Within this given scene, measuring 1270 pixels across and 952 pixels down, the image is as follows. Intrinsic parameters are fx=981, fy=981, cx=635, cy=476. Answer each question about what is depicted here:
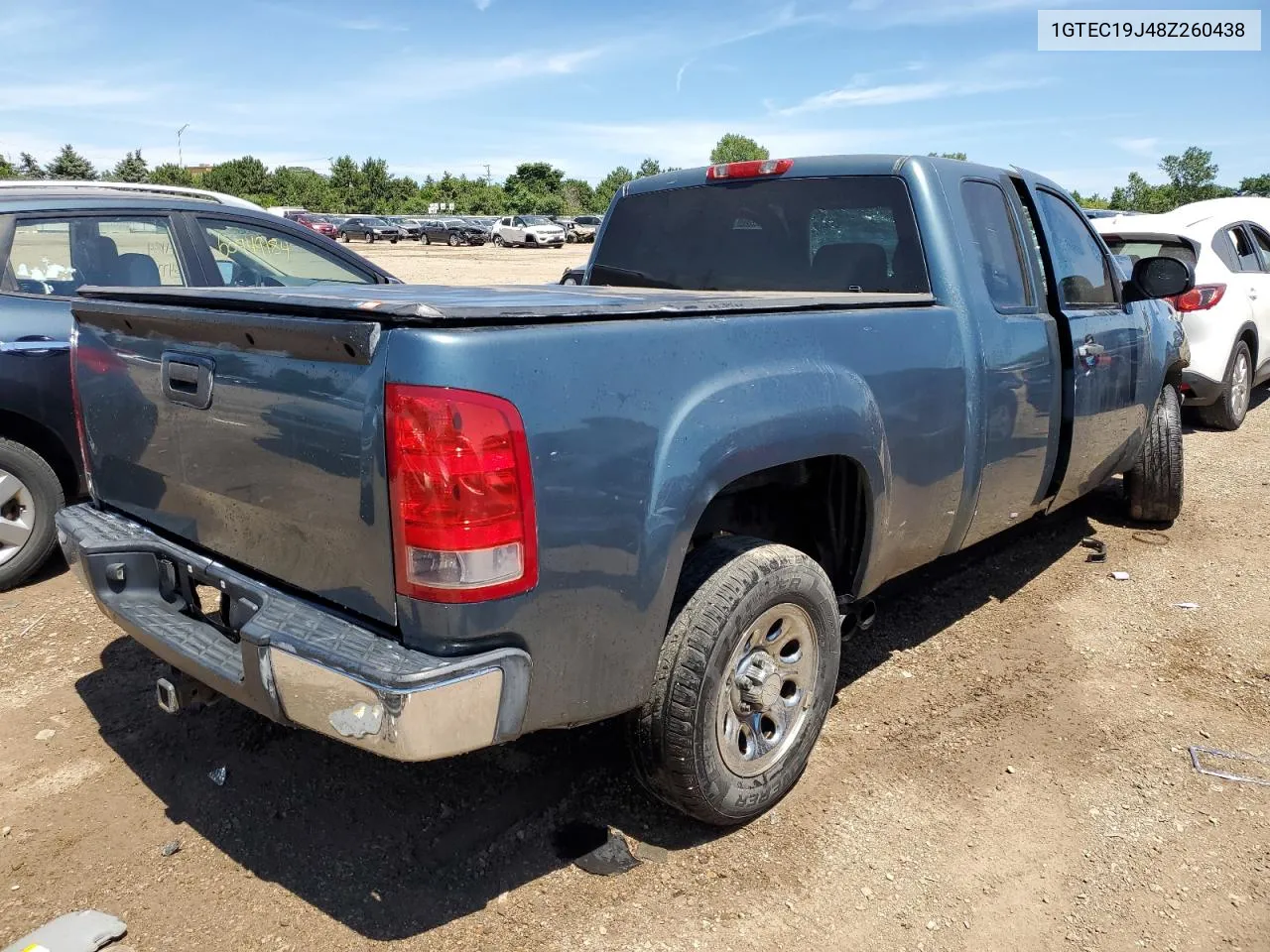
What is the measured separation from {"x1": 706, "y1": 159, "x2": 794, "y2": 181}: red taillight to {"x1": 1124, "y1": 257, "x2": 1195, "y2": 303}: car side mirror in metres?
1.81

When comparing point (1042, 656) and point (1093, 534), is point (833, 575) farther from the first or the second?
point (1093, 534)

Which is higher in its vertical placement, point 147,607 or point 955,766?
point 147,607

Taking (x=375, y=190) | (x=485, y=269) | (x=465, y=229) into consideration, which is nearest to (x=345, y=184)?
(x=375, y=190)

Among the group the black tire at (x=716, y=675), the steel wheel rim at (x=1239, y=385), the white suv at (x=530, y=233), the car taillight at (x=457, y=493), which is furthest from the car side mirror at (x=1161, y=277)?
the white suv at (x=530, y=233)

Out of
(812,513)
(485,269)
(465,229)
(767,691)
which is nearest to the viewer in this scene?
(767,691)

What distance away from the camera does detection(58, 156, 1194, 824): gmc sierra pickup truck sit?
6.77 ft

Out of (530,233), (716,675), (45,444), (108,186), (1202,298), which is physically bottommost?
(716,675)

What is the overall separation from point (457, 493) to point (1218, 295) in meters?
7.86

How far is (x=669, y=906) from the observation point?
257 cm

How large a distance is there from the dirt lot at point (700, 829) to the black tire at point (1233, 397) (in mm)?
4768

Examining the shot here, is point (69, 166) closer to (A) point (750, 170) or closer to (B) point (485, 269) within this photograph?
(B) point (485, 269)

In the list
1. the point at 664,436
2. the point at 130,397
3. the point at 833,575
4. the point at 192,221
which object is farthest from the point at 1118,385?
the point at 192,221

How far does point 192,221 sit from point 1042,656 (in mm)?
4627

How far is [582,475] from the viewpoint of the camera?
7.10 ft
